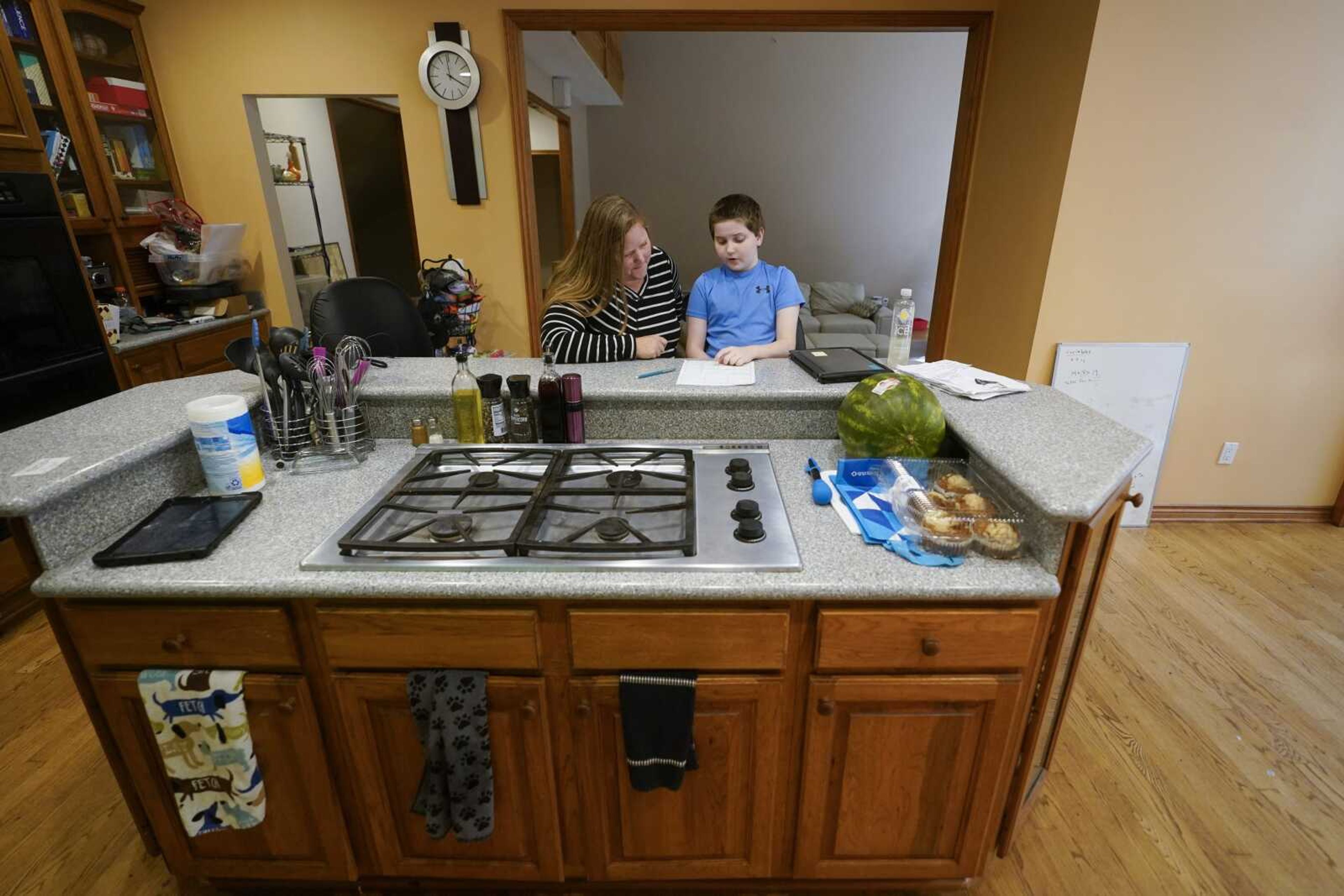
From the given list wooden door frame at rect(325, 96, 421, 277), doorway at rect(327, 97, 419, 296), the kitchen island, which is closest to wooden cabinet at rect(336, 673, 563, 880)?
the kitchen island

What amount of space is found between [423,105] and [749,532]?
10.1 feet

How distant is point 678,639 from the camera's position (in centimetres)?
107

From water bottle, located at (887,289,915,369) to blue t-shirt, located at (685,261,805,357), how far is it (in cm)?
64

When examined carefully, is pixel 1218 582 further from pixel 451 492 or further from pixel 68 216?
pixel 68 216

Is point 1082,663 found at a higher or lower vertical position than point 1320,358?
lower

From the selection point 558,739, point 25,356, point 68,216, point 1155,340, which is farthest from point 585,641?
point 68,216

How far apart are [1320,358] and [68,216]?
5.56 m

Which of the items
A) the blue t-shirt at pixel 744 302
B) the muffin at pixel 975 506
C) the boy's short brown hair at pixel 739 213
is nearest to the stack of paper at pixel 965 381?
the muffin at pixel 975 506

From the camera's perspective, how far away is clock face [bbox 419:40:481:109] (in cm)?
299

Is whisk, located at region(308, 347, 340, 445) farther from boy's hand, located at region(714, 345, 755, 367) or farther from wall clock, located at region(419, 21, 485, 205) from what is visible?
wall clock, located at region(419, 21, 485, 205)

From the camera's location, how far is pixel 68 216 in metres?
2.82

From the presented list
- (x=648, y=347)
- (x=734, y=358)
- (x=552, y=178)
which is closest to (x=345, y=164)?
(x=552, y=178)

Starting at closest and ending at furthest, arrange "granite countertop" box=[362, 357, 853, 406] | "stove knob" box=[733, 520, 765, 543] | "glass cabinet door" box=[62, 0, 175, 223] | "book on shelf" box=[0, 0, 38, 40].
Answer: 1. "stove knob" box=[733, 520, 765, 543]
2. "granite countertop" box=[362, 357, 853, 406]
3. "book on shelf" box=[0, 0, 38, 40]
4. "glass cabinet door" box=[62, 0, 175, 223]

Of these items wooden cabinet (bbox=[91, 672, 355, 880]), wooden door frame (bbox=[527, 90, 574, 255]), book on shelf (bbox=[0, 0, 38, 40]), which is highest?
book on shelf (bbox=[0, 0, 38, 40])
